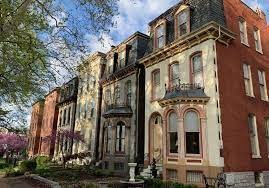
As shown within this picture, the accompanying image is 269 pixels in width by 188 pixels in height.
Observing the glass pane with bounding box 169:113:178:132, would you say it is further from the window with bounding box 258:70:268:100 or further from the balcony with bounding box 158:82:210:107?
the window with bounding box 258:70:268:100

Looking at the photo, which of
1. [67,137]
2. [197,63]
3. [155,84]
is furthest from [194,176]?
[67,137]

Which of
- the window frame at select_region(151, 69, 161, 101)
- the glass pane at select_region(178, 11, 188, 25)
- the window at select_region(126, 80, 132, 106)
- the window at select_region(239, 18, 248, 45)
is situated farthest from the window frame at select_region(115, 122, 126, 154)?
the window at select_region(239, 18, 248, 45)

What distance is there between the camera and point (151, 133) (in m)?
20.6

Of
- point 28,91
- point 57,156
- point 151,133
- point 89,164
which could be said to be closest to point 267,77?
point 151,133

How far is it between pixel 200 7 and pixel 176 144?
9.93 meters

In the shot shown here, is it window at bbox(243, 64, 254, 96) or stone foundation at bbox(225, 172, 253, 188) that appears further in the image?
window at bbox(243, 64, 254, 96)

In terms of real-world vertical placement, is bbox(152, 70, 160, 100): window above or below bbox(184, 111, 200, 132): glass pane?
above

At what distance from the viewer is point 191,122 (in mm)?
16469

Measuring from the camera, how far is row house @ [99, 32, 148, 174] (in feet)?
74.8

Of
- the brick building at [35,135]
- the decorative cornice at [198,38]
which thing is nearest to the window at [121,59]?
the decorative cornice at [198,38]

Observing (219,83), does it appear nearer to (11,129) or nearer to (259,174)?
(259,174)

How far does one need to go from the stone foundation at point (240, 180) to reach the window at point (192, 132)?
2.28 m

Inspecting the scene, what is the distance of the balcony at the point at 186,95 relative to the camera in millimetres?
16078

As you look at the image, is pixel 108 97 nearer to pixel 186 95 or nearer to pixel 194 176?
pixel 186 95
